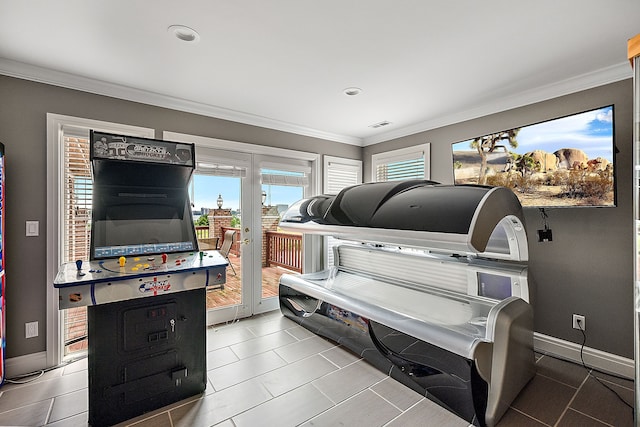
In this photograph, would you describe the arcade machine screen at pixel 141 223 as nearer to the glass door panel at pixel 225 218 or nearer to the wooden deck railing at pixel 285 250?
the glass door panel at pixel 225 218

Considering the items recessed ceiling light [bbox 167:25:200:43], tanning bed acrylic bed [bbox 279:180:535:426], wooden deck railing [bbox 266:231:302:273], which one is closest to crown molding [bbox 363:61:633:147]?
tanning bed acrylic bed [bbox 279:180:535:426]

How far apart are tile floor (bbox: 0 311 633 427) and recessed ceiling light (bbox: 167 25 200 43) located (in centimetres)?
257

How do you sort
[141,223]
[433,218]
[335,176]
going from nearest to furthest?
[433,218]
[141,223]
[335,176]

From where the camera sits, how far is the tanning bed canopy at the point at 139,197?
83.4 inches

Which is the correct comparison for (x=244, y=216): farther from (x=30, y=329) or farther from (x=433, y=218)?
(x=433, y=218)

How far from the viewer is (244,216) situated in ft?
12.2

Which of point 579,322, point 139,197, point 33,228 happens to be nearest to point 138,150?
point 139,197

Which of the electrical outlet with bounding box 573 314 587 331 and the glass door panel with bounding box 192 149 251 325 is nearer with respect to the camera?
the electrical outlet with bounding box 573 314 587 331

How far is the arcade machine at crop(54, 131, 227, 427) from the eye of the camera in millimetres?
1852

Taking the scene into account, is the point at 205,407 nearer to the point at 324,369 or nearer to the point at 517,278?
the point at 324,369

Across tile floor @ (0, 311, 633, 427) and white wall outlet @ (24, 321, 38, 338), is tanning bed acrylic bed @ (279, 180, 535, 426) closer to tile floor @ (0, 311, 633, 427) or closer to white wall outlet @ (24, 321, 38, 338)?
tile floor @ (0, 311, 633, 427)

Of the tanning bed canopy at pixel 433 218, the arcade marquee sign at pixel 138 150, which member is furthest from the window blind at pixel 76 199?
the tanning bed canopy at pixel 433 218

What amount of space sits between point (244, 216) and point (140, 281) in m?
1.90

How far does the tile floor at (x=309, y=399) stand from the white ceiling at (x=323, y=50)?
2498 mm
